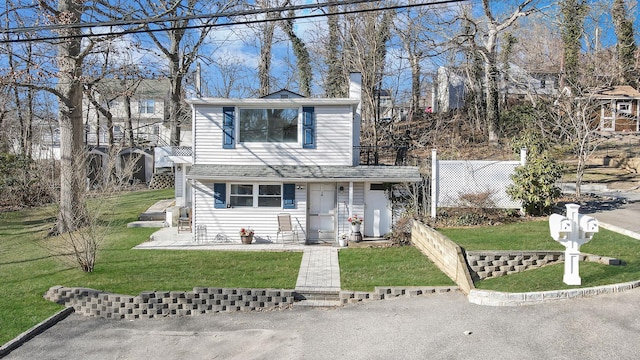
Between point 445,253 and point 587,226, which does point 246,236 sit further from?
point 587,226

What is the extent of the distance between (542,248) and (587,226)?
10.7 feet

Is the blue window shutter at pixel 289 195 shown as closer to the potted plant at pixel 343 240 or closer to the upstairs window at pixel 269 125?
the upstairs window at pixel 269 125

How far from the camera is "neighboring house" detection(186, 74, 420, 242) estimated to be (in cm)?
1502

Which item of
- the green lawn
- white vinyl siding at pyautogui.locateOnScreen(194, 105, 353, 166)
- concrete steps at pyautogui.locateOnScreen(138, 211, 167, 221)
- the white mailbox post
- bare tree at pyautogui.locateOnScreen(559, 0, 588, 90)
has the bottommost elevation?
the green lawn

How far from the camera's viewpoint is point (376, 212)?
599 inches

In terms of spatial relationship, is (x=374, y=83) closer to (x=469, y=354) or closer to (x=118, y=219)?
(x=118, y=219)

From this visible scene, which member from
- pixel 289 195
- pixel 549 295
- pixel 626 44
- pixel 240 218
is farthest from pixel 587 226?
pixel 626 44

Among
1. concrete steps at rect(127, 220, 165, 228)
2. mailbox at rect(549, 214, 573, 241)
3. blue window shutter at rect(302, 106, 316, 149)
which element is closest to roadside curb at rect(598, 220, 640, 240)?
mailbox at rect(549, 214, 573, 241)

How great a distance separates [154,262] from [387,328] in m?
7.20

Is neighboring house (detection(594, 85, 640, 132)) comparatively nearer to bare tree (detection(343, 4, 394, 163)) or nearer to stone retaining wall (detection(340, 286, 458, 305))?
bare tree (detection(343, 4, 394, 163))

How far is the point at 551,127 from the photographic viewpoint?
→ 27.1 meters

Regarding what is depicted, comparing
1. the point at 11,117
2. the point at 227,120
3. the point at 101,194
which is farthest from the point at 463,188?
the point at 11,117

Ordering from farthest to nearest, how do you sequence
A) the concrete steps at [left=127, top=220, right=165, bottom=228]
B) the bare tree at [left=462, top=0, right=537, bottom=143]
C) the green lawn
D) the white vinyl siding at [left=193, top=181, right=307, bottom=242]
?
1. the bare tree at [left=462, top=0, right=537, bottom=143]
2. the concrete steps at [left=127, top=220, right=165, bottom=228]
3. the white vinyl siding at [left=193, top=181, right=307, bottom=242]
4. the green lawn

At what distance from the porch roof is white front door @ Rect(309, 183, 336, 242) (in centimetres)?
72
